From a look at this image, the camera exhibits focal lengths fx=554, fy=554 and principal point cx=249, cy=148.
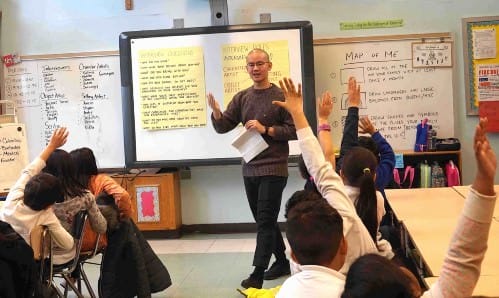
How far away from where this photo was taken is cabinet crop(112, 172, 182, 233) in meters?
4.98

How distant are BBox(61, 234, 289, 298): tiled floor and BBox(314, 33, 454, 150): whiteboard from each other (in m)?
1.57

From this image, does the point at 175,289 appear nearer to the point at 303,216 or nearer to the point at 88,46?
the point at 303,216

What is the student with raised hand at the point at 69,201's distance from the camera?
9.16ft

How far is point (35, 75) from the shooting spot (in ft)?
17.4

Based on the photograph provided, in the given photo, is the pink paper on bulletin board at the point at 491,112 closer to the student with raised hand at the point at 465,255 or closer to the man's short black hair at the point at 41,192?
the man's short black hair at the point at 41,192

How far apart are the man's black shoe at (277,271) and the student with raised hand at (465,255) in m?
2.52

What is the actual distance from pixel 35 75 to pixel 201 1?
5.72 feet

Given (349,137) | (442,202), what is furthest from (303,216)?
(442,202)

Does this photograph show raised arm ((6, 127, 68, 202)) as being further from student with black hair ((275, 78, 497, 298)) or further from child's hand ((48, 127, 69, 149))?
student with black hair ((275, 78, 497, 298))

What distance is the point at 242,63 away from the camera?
487cm

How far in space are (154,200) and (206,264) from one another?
3.58 feet

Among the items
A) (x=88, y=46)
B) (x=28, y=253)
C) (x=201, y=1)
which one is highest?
(x=201, y=1)

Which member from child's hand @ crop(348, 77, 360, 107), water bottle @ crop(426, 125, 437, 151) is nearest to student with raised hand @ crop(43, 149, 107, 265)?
child's hand @ crop(348, 77, 360, 107)

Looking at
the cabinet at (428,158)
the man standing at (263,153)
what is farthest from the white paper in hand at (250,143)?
the cabinet at (428,158)
